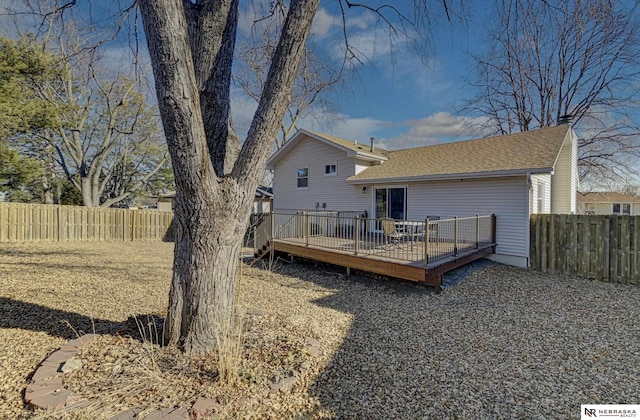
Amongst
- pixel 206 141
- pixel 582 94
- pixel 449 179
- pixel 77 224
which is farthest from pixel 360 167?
pixel 582 94

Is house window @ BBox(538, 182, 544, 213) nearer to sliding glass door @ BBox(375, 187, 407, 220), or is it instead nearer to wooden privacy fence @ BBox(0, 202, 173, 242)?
sliding glass door @ BBox(375, 187, 407, 220)

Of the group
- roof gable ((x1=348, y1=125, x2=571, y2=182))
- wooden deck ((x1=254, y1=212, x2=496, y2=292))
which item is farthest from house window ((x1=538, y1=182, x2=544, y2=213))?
wooden deck ((x1=254, y1=212, x2=496, y2=292))

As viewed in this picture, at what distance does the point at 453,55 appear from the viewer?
15.0 feet

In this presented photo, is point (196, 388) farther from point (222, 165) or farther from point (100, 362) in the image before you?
point (222, 165)

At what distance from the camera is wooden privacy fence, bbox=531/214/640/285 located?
7129 mm

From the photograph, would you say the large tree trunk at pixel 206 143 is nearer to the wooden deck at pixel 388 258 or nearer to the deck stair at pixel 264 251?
the wooden deck at pixel 388 258

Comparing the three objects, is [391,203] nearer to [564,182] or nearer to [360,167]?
[360,167]

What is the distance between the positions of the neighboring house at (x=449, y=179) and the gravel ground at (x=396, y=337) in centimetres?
234

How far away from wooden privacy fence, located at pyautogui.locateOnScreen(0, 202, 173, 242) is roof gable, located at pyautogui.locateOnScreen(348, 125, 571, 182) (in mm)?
10616

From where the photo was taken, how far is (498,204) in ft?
29.0

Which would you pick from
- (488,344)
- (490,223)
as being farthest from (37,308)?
(490,223)

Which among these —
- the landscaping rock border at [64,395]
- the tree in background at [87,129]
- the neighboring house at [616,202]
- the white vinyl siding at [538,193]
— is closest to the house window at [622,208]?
the neighboring house at [616,202]

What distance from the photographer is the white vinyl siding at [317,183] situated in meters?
12.3

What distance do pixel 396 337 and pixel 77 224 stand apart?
14851 mm
